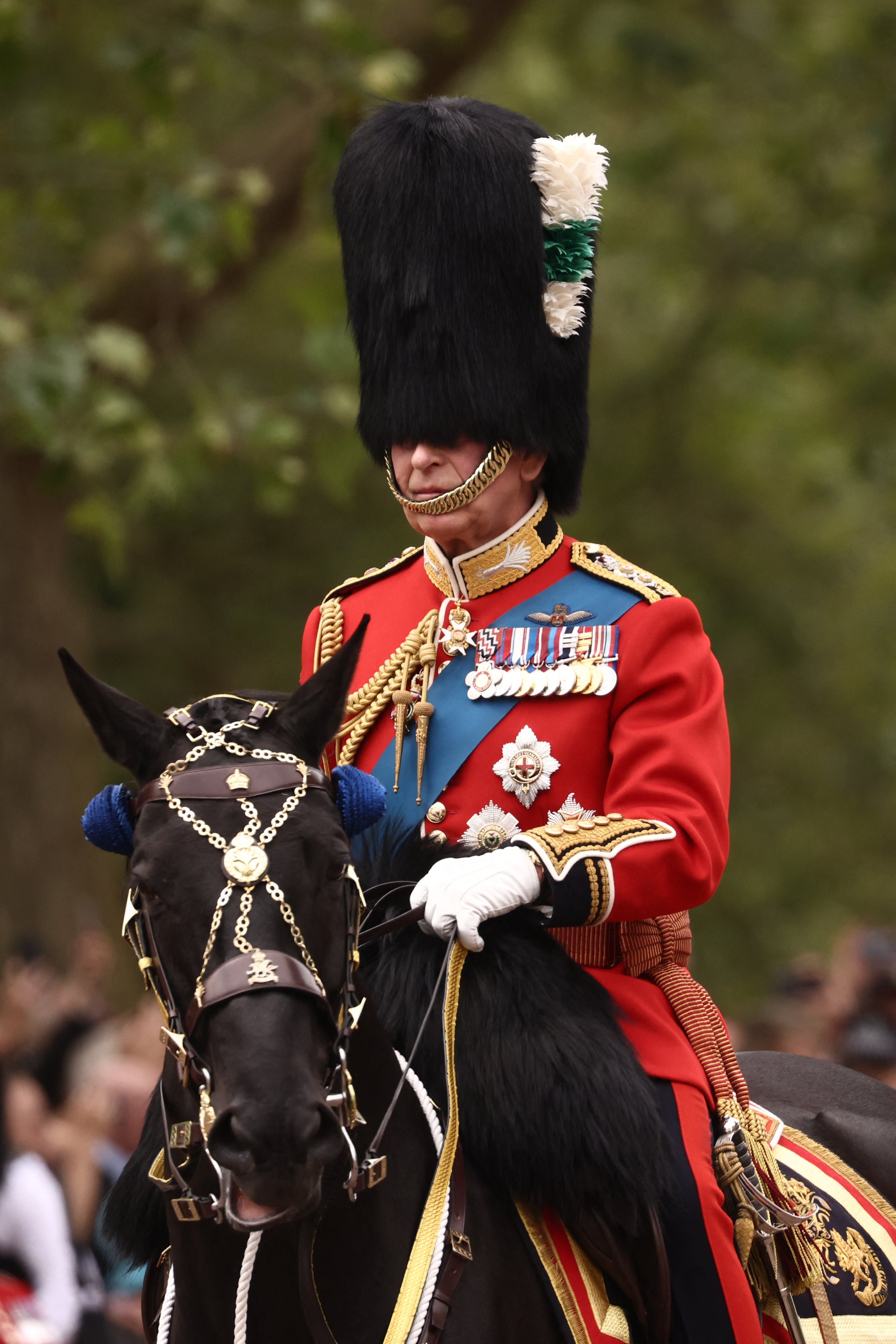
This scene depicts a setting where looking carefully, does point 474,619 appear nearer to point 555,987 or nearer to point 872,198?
point 555,987

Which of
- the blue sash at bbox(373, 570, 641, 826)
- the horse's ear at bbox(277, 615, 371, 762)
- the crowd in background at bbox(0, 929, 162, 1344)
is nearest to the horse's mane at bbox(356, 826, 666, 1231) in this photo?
the blue sash at bbox(373, 570, 641, 826)

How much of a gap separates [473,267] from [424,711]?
105cm

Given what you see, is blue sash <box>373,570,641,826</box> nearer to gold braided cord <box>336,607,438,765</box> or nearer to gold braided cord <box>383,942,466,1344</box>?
gold braided cord <box>336,607,438,765</box>

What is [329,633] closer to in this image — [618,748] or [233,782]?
[618,748]

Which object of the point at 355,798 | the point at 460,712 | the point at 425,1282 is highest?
the point at 460,712

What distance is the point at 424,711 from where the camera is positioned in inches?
174

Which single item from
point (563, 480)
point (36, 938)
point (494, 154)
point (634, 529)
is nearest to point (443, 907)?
point (563, 480)

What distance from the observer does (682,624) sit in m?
4.36

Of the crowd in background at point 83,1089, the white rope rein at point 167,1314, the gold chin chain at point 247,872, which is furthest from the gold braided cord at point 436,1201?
the crowd in background at point 83,1089

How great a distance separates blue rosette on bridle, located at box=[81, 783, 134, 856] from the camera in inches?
141

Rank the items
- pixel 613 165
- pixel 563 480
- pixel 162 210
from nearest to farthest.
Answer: pixel 563 480 → pixel 162 210 → pixel 613 165

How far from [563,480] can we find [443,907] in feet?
4.44

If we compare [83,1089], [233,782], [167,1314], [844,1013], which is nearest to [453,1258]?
[167,1314]

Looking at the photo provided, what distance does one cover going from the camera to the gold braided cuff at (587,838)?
3.90 meters
